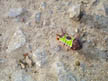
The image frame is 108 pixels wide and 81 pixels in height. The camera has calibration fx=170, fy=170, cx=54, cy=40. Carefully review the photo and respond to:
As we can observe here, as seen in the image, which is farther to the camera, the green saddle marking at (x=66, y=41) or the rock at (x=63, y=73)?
the green saddle marking at (x=66, y=41)

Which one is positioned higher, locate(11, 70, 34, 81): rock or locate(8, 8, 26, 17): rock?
locate(8, 8, 26, 17): rock

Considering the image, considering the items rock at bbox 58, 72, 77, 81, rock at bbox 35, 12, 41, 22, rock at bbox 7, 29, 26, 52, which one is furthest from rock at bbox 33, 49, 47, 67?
rock at bbox 35, 12, 41, 22

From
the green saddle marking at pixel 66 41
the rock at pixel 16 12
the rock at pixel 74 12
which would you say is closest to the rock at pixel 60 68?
the green saddle marking at pixel 66 41

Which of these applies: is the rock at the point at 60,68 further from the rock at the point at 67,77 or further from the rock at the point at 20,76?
the rock at the point at 20,76

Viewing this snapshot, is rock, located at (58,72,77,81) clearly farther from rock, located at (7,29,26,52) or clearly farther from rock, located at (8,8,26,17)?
rock, located at (8,8,26,17)

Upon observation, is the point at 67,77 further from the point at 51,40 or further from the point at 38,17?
the point at 38,17

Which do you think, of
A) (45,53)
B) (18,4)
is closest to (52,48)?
(45,53)

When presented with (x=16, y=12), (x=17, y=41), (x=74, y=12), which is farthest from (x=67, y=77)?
(x=16, y=12)
